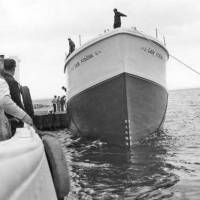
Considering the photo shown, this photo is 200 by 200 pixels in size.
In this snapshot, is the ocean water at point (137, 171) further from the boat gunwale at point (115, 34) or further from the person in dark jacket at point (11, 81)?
the boat gunwale at point (115, 34)

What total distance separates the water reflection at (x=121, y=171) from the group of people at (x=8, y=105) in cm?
234

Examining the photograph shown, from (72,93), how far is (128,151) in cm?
382

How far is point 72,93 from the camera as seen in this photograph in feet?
42.7

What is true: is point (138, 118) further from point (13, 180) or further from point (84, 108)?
point (13, 180)

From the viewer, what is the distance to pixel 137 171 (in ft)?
24.7

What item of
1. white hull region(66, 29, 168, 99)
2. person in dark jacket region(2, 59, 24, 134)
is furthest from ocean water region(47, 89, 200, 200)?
person in dark jacket region(2, 59, 24, 134)

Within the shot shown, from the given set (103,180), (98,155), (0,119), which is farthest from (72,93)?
(0,119)

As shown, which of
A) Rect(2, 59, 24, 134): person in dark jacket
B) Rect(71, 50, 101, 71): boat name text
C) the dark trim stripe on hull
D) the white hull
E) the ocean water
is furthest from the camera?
Rect(71, 50, 101, 71): boat name text

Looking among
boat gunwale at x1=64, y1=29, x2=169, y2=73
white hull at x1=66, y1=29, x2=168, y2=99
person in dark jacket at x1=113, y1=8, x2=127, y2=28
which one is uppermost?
person in dark jacket at x1=113, y1=8, x2=127, y2=28

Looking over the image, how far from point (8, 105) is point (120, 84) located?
7.41 m

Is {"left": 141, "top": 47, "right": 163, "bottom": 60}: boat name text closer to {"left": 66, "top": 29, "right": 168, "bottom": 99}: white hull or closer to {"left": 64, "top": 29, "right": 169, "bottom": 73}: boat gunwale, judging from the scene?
{"left": 66, "top": 29, "right": 168, "bottom": 99}: white hull

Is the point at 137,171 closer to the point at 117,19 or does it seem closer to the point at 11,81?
the point at 11,81

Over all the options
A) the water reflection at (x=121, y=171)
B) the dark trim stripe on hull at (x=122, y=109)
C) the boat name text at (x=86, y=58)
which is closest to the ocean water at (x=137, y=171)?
the water reflection at (x=121, y=171)

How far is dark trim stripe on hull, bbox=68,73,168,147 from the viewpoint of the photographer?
10422mm
